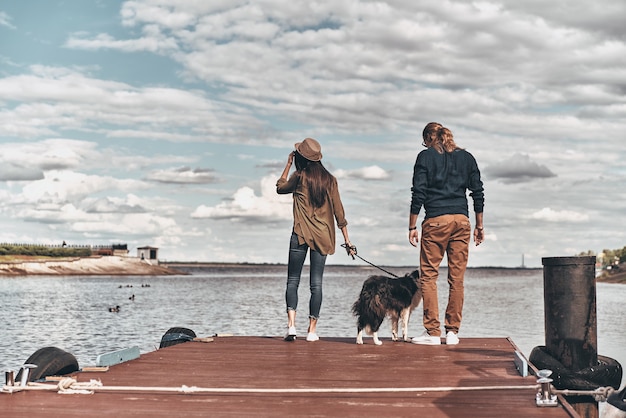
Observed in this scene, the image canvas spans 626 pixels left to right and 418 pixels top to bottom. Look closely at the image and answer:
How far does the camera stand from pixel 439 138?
8055 millimetres

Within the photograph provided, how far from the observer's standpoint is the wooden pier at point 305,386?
450 cm

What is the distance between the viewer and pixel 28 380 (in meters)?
5.27

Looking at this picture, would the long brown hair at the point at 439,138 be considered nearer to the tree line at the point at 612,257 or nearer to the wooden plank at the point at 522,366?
the wooden plank at the point at 522,366

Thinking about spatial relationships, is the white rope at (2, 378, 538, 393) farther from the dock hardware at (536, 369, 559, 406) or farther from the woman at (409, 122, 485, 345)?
the woman at (409, 122, 485, 345)

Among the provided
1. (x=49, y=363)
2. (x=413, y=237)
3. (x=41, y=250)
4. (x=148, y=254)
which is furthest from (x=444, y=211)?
(x=148, y=254)

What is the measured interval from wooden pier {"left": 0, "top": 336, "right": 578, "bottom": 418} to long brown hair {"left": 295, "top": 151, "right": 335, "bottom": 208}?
70.7 inches

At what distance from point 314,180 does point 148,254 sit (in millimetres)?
130432

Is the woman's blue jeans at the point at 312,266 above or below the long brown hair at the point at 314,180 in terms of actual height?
below

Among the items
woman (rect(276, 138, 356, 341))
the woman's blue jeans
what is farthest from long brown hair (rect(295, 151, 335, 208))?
the woman's blue jeans

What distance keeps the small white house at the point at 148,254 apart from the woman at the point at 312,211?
416 ft

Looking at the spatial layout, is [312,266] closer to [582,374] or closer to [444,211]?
[444,211]

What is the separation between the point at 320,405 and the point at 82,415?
5.01 ft

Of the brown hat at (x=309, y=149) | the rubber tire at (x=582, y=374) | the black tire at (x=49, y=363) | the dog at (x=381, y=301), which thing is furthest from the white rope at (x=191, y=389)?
the brown hat at (x=309, y=149)

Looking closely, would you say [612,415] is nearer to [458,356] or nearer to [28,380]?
[458,356]
